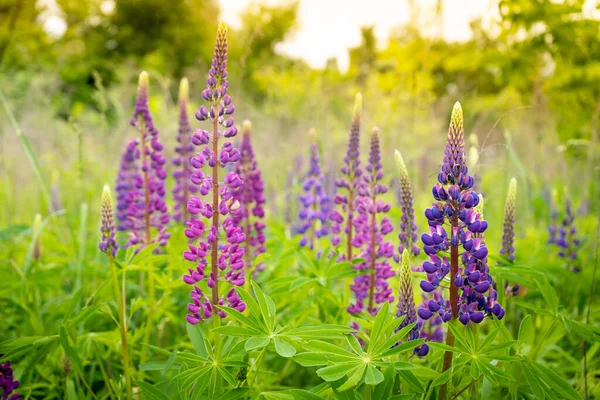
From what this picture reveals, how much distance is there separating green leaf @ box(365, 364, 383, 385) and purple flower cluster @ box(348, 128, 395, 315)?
720 millimetres

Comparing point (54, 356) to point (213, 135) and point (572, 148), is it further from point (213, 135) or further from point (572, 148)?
point (572, 148)

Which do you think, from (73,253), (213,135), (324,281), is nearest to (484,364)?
(324,281)

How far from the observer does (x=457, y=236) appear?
1.57m

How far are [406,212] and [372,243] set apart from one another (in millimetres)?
311

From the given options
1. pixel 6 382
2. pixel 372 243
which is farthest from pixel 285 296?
pixel 6 382

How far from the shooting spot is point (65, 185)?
6.80 meters

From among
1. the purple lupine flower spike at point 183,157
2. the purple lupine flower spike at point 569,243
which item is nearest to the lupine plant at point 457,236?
the purple lupine flower spike at point 183,157

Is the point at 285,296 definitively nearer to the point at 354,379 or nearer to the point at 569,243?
the point at 354,379

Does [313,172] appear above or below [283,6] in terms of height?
below

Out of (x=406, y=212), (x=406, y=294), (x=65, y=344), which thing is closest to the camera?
→ (x=406, y=294)

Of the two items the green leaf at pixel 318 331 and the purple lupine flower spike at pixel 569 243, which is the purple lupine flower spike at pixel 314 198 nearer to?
the green leaf at pixel 318 331

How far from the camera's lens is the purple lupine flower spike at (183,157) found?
2.98m

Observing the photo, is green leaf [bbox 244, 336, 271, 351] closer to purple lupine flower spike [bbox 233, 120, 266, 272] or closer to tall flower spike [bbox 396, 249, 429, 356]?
tall flower spike [bbox 396, 249, 429, 356]

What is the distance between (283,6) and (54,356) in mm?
25787
